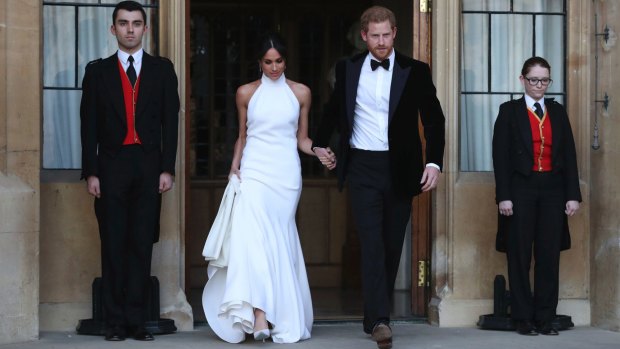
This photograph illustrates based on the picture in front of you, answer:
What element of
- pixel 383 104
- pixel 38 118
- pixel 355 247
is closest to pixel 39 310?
pixel 38 118

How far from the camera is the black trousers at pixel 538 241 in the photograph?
377 inches

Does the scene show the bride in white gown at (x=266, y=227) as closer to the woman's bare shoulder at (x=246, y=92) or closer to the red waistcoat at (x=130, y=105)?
the woman's bare shoulder at (x=246, y=92)

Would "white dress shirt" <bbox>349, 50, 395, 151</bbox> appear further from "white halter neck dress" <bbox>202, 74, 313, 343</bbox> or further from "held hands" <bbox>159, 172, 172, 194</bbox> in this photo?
"held hands" <bbox>159, 172, 172, 194</bbox>

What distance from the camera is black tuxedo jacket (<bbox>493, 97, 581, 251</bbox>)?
9.58m

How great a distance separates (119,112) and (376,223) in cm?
183

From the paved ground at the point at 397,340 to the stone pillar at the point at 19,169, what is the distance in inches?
9.8

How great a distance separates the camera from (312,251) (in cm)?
1386

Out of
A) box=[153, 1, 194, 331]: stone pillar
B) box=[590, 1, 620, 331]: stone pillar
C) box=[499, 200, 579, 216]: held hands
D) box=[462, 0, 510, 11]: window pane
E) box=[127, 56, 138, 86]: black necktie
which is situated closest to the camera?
box=[127, 56, 138, 86]: black necktie

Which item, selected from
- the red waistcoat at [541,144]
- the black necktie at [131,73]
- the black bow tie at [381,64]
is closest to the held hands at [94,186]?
the black necktie at [131,73]

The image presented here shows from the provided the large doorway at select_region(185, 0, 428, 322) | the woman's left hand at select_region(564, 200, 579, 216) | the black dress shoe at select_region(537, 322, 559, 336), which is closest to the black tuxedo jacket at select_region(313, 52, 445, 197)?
the woman's left hand at select_region(564, 200, 579, 216)

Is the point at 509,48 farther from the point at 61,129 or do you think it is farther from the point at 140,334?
the point at 140,334

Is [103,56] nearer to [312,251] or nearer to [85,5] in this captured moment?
[85,5]

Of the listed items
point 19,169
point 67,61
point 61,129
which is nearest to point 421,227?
point 61,129

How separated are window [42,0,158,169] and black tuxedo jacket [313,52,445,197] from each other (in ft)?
5.51
